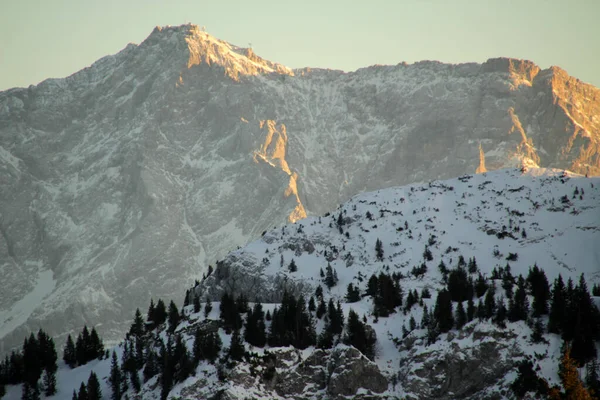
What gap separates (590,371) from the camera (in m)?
198

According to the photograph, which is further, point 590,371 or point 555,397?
point 590,371

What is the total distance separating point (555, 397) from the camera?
127 meters

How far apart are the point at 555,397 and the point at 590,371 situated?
76.0 m
